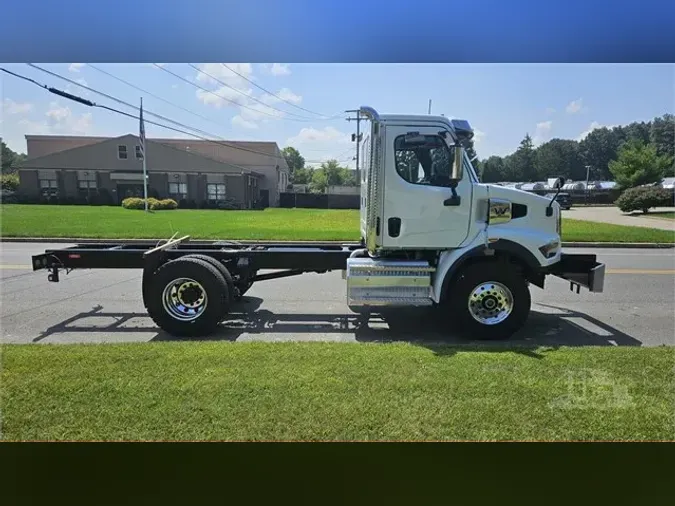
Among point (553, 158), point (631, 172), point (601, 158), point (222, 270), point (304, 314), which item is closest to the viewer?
point (222, 270)

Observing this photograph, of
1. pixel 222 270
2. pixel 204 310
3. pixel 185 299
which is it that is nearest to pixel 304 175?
pixel 222 270

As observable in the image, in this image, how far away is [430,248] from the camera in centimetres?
570

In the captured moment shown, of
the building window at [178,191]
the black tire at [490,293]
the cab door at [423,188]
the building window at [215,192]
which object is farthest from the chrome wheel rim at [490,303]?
the building window at [178,191]

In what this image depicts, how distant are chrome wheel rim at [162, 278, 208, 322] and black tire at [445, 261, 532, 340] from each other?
127 inches

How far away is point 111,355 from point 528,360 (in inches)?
158

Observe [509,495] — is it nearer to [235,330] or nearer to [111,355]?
[111,355]

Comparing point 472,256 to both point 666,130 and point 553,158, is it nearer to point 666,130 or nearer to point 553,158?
point 666,130

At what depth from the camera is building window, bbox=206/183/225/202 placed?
124 feet

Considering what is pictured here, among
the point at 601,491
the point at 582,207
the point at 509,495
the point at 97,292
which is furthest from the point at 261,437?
the point at 582,207

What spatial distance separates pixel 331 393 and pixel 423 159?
3.28 m

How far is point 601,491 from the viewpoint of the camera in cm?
213

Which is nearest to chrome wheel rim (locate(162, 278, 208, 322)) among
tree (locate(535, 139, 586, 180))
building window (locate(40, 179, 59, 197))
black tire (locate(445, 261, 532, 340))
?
black tire (locate(445, 261, 532, 340))

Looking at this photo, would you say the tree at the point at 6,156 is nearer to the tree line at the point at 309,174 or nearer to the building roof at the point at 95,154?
the building roof at the point at 95,154

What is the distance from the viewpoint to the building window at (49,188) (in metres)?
33.7
